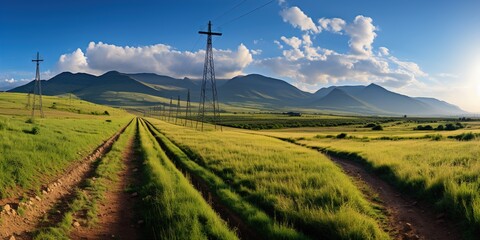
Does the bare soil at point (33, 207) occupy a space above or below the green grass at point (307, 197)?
below

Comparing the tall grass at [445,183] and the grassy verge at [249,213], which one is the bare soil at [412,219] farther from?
the grassy verge at [249,213]

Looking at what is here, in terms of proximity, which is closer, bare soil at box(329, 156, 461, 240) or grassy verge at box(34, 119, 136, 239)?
grassy verge at box(34, 119, 136, 239)

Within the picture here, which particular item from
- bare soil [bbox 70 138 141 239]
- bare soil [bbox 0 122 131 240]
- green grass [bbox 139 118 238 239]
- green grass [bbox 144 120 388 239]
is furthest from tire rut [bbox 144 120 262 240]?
bare soil [bbox 0 122 131 240]

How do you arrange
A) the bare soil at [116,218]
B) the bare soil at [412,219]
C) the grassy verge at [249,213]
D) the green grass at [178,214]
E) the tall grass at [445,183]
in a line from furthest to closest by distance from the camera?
the tall grass at [445,183] → the bare soil at [412,219] → the bare soil at [116,218] → the grassy verge at [249,213] → the green grass at [178,214]

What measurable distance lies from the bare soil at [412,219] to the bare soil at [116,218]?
8.22 metres

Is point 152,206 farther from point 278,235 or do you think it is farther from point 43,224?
point 278,235

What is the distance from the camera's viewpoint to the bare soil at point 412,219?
9989 mm

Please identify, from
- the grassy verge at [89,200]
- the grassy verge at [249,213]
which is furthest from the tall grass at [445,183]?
A: the grassy verge at [89,200]

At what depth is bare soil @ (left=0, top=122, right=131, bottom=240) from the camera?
9.57m

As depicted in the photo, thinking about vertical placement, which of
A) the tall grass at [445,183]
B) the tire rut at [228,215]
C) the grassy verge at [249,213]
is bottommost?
the tire rut at [228,215]

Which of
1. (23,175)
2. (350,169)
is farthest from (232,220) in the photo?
(350,169)

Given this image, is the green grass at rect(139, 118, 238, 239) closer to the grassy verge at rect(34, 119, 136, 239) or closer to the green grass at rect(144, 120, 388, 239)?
the grassy verge at rect(34, 119, 136, 239)

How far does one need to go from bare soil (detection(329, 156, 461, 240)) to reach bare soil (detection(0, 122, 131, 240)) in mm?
11126

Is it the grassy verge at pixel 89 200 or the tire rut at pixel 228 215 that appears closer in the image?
the grassy verge at pixel 89 200
